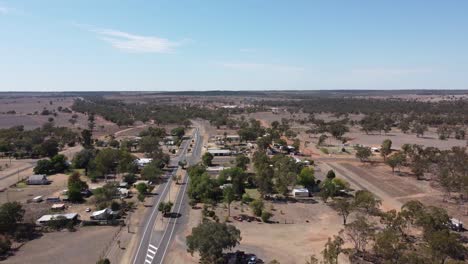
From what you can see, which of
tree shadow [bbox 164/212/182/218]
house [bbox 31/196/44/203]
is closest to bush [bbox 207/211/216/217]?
tree shadow [bbox 164/212/182/218]

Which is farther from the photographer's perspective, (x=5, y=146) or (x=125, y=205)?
(x=5, y=146)

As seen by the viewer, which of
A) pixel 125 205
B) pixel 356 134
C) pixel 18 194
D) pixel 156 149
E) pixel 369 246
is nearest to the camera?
pixel 369 246

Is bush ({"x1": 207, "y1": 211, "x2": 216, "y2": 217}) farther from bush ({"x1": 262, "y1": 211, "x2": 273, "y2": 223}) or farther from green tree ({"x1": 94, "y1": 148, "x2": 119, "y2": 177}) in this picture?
green tree ({"x1": 94, "y1": 148, "x2": 119, "y2": 177})

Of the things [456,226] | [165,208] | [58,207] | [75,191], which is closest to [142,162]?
[75,191]

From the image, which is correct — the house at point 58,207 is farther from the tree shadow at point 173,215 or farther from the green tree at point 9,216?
the tree shadow at point 173,215

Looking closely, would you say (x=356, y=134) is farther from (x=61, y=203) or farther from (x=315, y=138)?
(x=61, y=203)

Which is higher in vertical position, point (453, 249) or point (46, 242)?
point (453, 249)

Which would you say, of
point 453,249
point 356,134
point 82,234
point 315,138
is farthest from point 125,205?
point 356,134

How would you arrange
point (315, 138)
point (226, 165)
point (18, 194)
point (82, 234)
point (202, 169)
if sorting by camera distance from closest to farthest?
point (82, 234) → point (18, 194) → point (202, 169) → point (226, 165) → point (315, 138)

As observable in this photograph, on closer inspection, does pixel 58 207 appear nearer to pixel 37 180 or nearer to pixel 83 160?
pixel 37 180
